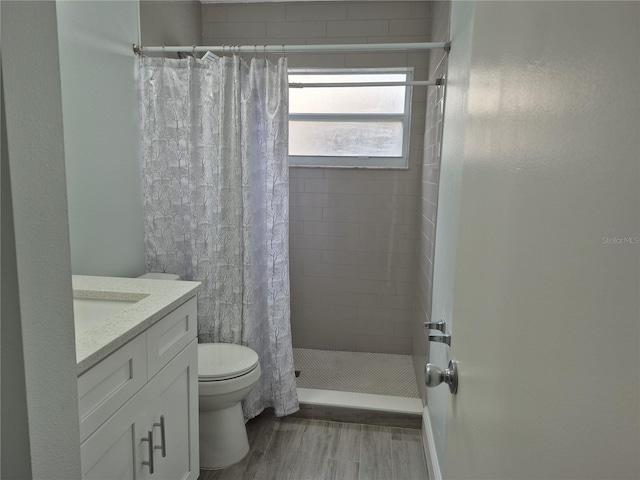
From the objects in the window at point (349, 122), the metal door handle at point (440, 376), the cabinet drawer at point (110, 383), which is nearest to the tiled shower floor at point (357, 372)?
the window at point (349, 122)

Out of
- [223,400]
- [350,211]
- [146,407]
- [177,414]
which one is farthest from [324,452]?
[350,211]

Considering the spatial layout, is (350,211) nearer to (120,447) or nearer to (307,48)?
(307,48)

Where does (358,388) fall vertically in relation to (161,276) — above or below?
below

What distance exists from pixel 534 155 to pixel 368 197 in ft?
9.09

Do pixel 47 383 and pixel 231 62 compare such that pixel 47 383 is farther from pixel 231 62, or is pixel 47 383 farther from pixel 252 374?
pixel 231 62

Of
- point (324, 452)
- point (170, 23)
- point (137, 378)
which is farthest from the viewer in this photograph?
point (170, 23)

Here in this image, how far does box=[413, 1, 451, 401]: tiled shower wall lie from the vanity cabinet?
1272 mm

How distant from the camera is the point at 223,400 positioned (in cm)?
212

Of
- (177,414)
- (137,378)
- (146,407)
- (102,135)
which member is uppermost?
(102,135)

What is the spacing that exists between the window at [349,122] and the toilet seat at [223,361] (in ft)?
5.02

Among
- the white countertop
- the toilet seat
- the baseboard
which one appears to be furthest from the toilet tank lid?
the baseboard

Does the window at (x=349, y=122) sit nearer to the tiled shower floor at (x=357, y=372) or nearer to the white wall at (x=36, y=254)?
the tiled shower floor at (x=357, y=372)

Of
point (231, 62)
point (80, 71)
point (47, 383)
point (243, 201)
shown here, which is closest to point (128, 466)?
point (47, 383)

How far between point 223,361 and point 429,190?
1475 mm
